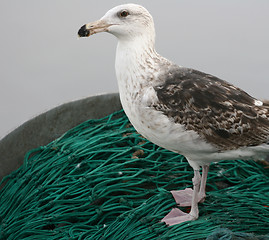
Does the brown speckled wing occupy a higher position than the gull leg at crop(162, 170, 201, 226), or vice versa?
the brown speckled wing

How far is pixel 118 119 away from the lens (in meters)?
2.36

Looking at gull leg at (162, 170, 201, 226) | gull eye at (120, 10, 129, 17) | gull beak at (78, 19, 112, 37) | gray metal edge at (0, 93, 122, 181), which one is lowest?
gull leg at (162, 170, 201, 226)

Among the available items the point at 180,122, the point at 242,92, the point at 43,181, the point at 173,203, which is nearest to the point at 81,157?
the point at 43,181

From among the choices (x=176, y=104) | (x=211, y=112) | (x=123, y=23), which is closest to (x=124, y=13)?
(x=123, y=23)

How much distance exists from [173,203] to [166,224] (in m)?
0.17

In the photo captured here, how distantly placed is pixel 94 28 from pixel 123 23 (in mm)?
114

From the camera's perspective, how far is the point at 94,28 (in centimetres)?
168

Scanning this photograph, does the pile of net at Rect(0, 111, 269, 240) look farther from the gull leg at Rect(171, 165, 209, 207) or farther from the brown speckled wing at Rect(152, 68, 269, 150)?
the brown speckled wing at Rect(152, 68, 269, 150)

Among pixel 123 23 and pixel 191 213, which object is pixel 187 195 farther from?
pixel 123 23

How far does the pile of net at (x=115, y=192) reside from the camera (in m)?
1.74

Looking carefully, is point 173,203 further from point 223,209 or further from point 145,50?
point 145,50

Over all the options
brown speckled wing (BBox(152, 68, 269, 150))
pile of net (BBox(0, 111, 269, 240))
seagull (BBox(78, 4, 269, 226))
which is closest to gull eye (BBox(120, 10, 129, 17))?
seagull (BBox(78, 4, 269, 226))

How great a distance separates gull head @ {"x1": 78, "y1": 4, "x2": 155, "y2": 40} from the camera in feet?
5.49

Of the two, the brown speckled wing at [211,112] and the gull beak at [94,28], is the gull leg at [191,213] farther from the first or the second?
the gull beak at [94,28]
